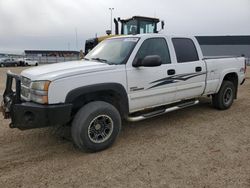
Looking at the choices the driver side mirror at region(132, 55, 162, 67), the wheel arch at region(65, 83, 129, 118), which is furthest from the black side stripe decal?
the wheel arch at region(65, 83, 129, 118)

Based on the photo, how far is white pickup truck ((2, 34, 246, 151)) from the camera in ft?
12.1

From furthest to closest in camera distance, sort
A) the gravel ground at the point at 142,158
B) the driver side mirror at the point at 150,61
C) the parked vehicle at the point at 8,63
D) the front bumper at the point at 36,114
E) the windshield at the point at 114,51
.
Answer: the parked vehicle at the point at 8,63 < the windshield at the point at 114,51 < the driver side mirror at the point at 150,61 < the front bumper at the point at 36,114 < the gravel ground at the point at 142,158

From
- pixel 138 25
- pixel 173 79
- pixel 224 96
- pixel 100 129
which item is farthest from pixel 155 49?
pixel 138 25

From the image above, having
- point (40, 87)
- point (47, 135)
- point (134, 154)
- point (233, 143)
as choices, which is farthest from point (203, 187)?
point (47, 135)

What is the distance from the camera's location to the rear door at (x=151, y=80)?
14.7ft

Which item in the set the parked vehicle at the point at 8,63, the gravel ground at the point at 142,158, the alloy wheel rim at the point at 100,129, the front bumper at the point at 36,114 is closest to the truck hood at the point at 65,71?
the front bumper at the point at 36,114

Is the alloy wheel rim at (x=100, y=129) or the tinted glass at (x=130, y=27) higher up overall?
the tinted glass at (x=130, y=27)

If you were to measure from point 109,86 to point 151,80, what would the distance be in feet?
3.01

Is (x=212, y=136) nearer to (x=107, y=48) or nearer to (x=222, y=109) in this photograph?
(x=222, y=109)

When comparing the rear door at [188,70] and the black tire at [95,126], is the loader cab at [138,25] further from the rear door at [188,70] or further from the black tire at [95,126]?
the black tire at [95,126]

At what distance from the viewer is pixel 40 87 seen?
12.0ft

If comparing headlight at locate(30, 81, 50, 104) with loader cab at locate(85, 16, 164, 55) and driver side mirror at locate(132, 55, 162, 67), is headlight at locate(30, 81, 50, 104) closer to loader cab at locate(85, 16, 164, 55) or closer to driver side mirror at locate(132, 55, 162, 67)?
driver side mirror at locate(132, 55, 162, 67)

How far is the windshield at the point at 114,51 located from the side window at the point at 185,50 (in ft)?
3.29

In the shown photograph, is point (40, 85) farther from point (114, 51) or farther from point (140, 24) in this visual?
point (140, 24)
